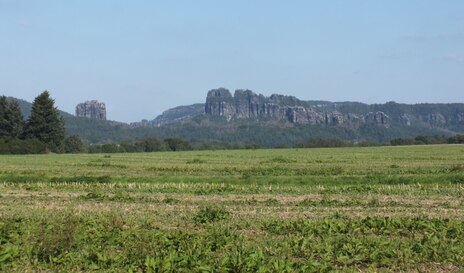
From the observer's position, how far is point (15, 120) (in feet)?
315

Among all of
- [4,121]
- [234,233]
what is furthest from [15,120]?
[234,233]

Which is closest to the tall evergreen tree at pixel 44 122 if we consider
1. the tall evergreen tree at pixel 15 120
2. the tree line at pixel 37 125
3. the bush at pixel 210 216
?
the tree line at pixel 37 125

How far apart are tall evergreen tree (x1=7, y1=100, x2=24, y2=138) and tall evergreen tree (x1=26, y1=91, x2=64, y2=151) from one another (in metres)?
2.59

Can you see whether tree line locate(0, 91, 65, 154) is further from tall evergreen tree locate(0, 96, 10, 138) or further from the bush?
the bush

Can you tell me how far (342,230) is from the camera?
489 inches

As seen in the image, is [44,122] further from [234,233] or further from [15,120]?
[234,233]

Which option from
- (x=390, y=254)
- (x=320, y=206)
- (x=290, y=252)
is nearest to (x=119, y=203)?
(x=320, y=206)

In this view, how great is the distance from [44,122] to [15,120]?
688 centimetres

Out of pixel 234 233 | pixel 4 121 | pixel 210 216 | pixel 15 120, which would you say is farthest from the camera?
pixel 15 120

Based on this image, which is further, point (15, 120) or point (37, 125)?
point (15, 120)

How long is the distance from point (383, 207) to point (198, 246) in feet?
29.6

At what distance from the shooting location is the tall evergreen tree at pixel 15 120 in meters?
95.0

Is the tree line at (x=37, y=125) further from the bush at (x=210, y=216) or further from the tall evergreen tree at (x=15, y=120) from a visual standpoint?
the bush at (x=210, y=216)

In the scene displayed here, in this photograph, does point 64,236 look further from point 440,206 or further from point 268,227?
point 440,206
